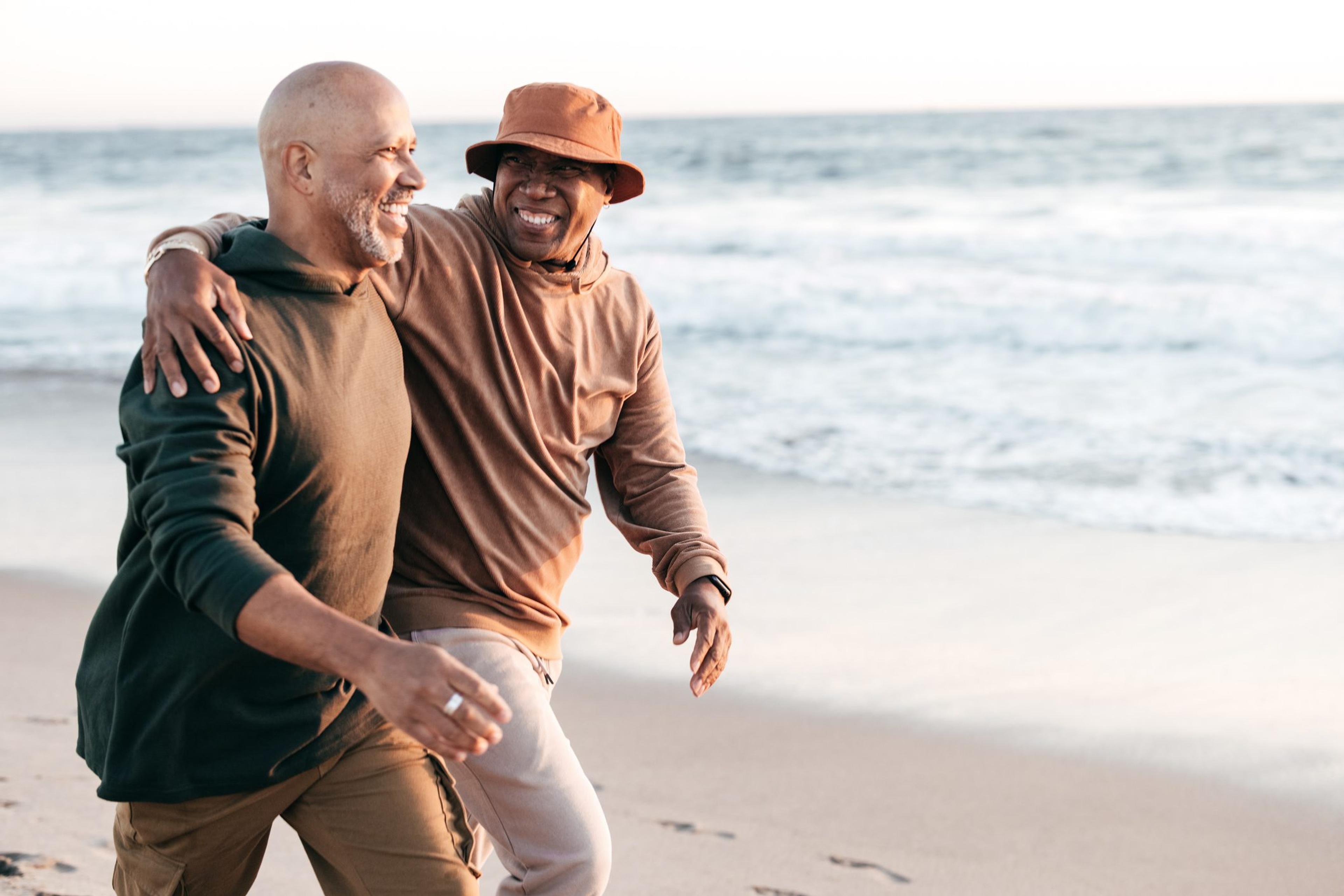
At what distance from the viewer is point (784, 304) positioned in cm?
1588

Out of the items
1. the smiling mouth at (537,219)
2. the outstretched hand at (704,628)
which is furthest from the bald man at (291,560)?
the outstretched hand at (704,628)

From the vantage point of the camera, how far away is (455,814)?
2525mm

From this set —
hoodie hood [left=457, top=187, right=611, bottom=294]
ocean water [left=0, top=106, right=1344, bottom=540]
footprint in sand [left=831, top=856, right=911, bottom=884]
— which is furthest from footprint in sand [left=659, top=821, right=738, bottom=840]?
ocean water [left=0, top=106, right=1344, bottom=540]

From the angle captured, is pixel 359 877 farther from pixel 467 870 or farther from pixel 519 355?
pixel 519 355

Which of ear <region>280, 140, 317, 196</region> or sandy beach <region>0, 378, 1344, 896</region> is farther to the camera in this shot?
sandy beach <region>0, 378, 1344, 896</region>

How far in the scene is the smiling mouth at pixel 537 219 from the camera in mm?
2844

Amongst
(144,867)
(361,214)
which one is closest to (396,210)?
(361,214)

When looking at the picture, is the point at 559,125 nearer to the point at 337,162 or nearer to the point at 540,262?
the point at 540,262

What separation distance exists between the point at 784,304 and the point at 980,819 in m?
12.1

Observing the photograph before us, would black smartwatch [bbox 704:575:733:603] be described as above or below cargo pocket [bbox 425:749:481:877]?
above

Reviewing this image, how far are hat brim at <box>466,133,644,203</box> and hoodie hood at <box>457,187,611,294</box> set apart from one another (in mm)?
67

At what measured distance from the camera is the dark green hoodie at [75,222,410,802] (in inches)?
80.4

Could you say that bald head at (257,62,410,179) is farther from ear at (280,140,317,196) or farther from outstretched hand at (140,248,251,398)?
outstretched hand at (140,248,251,398)

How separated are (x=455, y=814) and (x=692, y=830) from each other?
1597 mm
